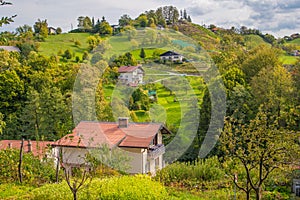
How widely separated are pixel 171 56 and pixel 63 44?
1587 centimetres

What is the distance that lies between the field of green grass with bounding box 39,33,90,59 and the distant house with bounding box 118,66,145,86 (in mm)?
12029

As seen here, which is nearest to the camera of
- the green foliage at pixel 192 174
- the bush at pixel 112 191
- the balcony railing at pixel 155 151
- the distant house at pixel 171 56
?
the bush at pixel 112 191

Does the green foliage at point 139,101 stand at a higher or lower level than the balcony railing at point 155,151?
higher

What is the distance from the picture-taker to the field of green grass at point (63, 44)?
29781mm

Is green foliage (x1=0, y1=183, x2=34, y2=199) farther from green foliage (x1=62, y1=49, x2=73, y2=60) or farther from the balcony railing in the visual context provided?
green foliage (x1=62, y1=49, x2=73, y2=60)

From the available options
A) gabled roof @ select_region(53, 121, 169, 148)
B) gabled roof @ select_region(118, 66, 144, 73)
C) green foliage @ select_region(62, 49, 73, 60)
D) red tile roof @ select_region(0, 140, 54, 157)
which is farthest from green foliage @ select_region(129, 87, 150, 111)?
green foliage @ select_region(62, 49, 73, 60)

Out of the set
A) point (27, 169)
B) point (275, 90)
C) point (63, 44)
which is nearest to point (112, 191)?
point (27, 169)

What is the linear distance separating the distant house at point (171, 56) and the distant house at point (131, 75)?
2.56 m

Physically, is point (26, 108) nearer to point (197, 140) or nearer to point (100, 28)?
point (197, 140)

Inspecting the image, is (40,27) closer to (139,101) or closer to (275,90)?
(139,101)

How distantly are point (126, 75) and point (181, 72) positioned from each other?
4.17 metres

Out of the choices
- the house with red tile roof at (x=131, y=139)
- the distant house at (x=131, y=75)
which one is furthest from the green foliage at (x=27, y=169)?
the distant house at (x=131, y=75)

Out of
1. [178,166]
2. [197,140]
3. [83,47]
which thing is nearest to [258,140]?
[178,166]

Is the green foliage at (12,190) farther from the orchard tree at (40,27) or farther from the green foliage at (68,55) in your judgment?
the orchard tree at (40,27)
